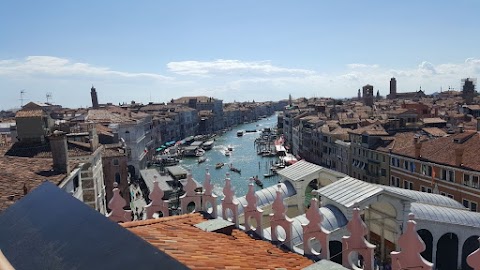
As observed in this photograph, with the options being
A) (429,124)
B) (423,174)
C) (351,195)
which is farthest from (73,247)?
(429,124)

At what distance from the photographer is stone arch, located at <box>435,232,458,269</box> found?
20.5 meters

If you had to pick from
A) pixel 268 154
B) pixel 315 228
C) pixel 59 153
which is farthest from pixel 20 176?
pixel 268 154

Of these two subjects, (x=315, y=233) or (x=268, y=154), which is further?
(x=268, y=154)

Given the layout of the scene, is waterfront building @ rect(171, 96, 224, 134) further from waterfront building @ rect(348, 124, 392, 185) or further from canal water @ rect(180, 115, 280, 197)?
waterfront building @ rect(348, 124, 392, 185)

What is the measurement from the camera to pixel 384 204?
60.0 ft

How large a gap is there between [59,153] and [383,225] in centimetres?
1487

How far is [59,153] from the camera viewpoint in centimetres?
1612

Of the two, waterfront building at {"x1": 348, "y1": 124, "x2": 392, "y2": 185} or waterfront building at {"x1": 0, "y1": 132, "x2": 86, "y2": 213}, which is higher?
waterfront building at {"x1": 0, "y1": 132, "x2": 86, "y2": 213}

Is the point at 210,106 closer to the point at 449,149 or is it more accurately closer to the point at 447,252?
the point at 449,149

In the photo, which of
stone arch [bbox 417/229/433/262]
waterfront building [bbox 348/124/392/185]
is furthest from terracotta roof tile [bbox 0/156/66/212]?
waterfront building [bbox 348/124/392/185]

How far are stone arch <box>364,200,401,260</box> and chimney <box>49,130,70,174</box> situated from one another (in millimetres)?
13612

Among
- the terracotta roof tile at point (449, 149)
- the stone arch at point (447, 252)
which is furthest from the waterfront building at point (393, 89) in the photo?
the stone arch at point (447, 252)

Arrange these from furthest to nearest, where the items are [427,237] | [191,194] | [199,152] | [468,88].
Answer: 1. [468,88]
2. [199,152]
3. [427,237]
4. [191,194]

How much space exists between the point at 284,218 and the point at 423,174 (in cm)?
2944
